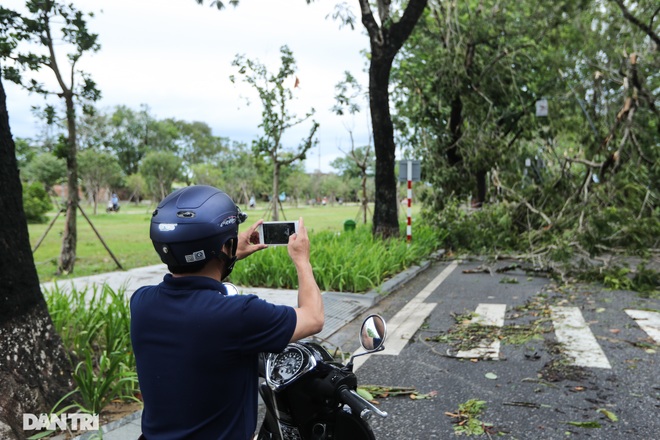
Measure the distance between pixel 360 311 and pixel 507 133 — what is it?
514 inches

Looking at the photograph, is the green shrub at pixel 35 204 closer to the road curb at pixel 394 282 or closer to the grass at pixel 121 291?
the grass at pixel 121 291

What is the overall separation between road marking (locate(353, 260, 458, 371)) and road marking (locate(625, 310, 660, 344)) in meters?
2.33

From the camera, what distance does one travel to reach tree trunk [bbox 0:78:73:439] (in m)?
3.18

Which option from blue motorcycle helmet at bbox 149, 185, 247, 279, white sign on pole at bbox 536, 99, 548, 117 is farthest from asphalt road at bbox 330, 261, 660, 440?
white sign on pole at bbox 536, 99, 548, 117

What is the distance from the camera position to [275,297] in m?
7.25

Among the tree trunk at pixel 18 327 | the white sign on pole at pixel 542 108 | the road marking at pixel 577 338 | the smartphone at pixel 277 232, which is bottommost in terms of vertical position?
the road marking at pixel 577 338

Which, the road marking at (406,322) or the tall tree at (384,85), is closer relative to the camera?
the road marking at (406,322)

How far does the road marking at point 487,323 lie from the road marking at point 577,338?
0.61m

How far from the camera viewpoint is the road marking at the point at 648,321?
5.55 meters

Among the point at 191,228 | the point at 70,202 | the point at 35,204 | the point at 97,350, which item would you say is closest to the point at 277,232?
the point at 191,228

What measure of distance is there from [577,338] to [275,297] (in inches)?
146

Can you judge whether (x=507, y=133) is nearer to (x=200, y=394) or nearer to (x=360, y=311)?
(x=360, y=311)

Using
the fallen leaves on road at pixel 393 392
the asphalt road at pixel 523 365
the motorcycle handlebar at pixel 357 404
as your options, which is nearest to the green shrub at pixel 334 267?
the asphalt road at pixel 523 365

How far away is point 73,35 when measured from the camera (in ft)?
30.0
